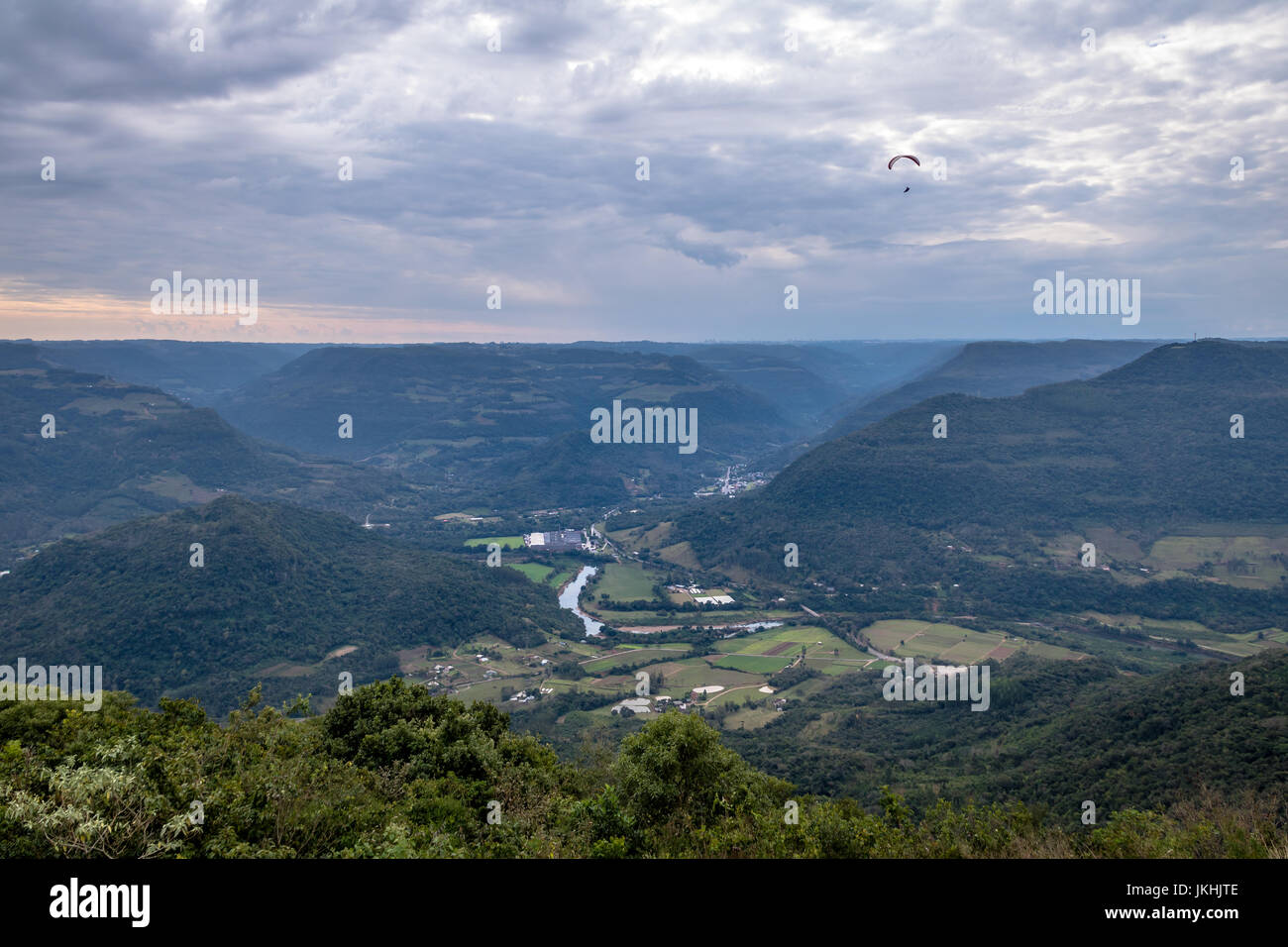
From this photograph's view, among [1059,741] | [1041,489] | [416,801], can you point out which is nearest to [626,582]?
[1059,741]

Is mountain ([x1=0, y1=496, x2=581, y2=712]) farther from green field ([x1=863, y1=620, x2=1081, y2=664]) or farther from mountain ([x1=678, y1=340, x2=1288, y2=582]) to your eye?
mountain ([x1=678, y1=340, x2=1288, y2=582])

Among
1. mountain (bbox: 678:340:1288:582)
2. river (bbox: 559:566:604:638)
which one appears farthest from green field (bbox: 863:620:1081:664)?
river (bbox: 559:566:604:638)

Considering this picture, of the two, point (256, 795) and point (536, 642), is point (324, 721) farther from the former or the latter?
point (536, 642)

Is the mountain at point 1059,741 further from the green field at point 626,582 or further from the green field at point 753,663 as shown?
the green field at point 626,582

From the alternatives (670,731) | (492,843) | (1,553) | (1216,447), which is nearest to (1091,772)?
(670,731)

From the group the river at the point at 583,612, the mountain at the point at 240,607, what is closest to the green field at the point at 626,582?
the river at the point at 583,612
